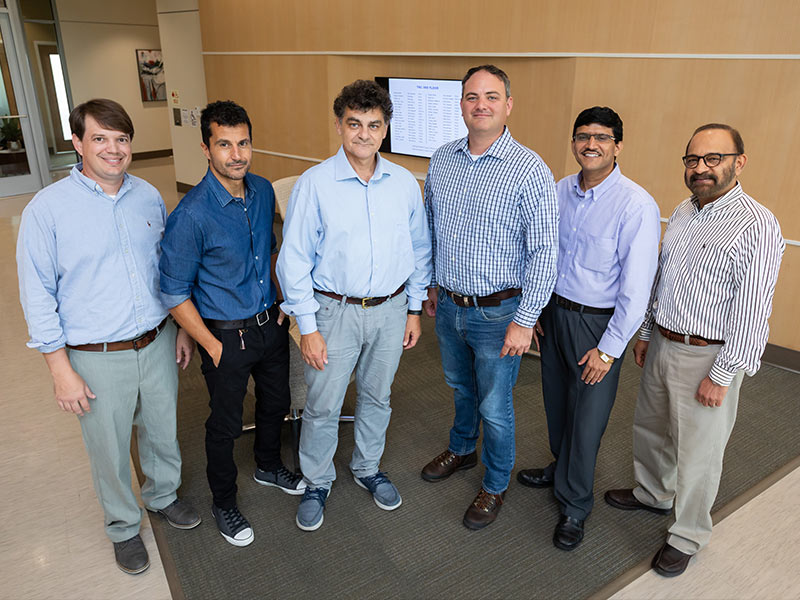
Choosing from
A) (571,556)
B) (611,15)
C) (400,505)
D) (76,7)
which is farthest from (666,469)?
(76,7)

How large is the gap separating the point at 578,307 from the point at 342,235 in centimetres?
98

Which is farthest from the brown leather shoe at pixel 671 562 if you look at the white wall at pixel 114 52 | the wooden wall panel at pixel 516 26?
the white wall at pixel 114 52

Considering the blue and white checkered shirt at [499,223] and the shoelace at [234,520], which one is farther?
the shoelace at [234,520]

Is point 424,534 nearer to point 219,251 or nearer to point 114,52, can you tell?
point 219,251

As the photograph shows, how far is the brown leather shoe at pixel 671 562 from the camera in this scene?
7.57 ft

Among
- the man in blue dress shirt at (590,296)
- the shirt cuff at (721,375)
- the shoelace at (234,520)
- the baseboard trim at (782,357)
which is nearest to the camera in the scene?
the shirt cuff at (721,375)

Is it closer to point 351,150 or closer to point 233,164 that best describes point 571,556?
point 351,150

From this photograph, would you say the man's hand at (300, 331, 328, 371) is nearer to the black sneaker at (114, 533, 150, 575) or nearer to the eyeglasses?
the black sneaker at (114, 533, 150, 575)

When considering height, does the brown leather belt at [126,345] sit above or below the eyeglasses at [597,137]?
below

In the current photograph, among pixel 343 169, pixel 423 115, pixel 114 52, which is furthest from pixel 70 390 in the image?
A: pixel 114 52

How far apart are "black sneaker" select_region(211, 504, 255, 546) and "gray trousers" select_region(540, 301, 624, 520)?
4.43 feet

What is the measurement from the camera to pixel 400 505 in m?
2.68

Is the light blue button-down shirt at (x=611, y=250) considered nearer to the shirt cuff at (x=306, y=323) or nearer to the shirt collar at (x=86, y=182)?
the shirt cuff at (x=306, y=323)

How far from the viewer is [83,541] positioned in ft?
8.18
